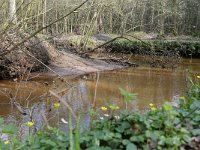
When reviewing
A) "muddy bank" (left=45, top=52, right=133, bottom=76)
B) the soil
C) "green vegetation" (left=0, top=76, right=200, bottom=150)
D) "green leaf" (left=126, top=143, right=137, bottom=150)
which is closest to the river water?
the soil

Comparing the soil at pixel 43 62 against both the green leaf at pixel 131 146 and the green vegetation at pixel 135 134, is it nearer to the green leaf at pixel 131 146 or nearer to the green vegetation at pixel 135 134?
the green vegetation at pixel 135 134

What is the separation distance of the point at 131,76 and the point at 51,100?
5.25 meters

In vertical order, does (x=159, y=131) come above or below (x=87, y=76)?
above

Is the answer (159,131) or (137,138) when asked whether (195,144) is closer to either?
(159,131)

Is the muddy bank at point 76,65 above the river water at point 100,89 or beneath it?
above

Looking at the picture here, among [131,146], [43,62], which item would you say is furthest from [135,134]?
→ [43,62]

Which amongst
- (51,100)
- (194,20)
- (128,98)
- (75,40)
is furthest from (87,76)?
(194,20)

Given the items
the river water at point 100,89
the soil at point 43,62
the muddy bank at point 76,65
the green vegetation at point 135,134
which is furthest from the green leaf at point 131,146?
the muddy bank at point 76,65

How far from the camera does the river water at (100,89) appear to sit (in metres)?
8.05

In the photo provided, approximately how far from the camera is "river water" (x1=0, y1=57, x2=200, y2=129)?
8.05 metres

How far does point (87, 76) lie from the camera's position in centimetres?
1270

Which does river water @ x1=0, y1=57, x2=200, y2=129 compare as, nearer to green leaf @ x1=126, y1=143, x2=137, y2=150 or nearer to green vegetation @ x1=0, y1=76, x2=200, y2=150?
green vegetation @ x1=0, y1=76, x2=200, y2=150

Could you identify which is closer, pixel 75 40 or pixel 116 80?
pixel 116 80

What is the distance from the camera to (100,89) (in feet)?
33.8
